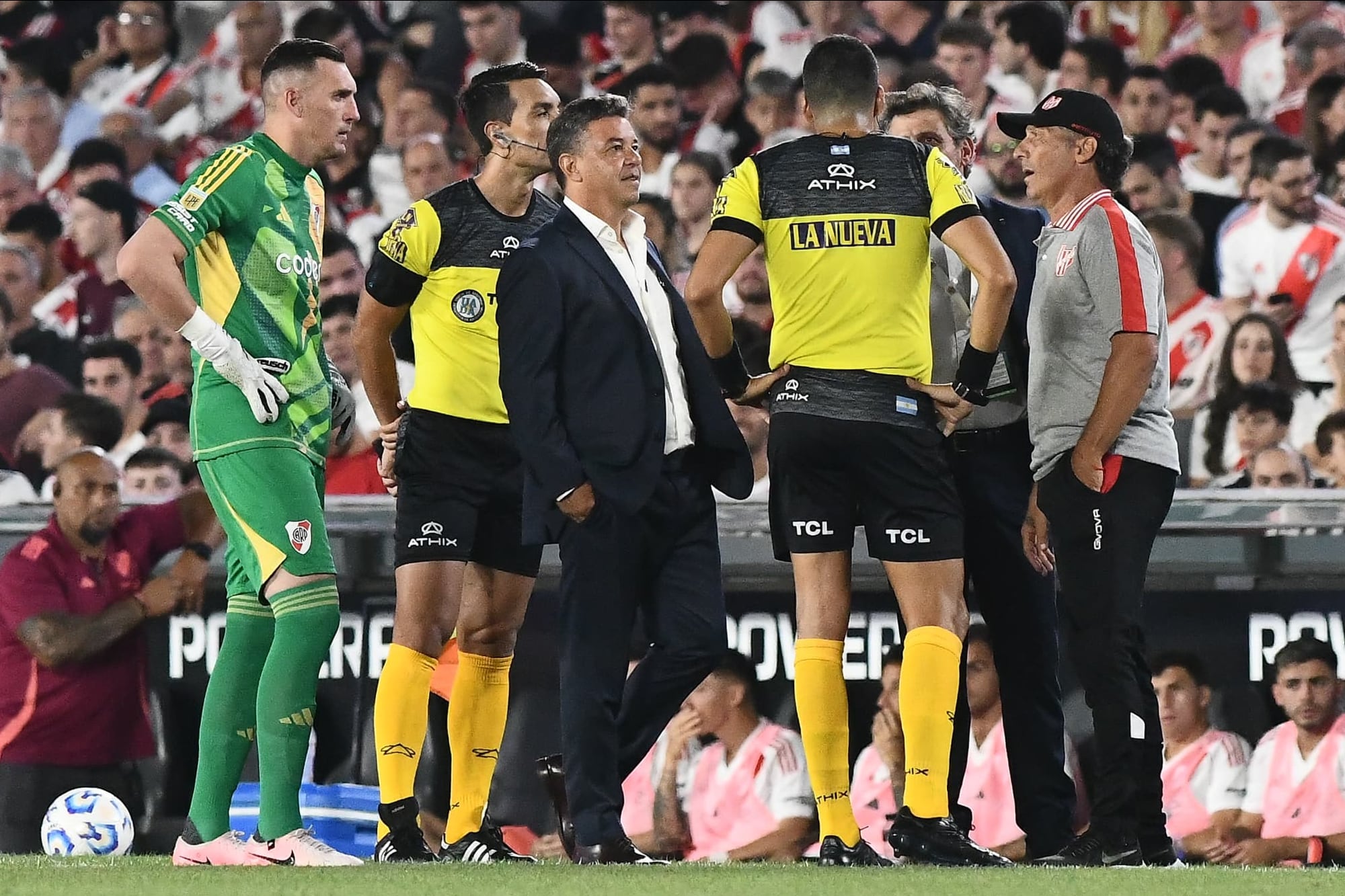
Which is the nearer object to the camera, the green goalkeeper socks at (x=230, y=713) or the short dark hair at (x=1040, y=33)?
the green goalkeeper socks at (x=230, y=713)

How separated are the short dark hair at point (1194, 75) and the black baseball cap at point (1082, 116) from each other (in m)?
5.16

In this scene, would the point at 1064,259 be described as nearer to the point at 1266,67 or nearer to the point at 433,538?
the point at 433,538

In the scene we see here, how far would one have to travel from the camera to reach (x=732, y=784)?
20.8ft

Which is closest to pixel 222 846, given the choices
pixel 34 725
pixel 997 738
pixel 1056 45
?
pixel 34 725

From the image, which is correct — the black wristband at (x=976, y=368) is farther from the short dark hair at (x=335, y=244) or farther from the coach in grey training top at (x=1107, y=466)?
the short dark hair at (x=335, y=244)

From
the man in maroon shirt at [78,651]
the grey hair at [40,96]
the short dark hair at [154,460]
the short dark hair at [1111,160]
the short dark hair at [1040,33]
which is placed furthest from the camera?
the grey hair at [40,96]

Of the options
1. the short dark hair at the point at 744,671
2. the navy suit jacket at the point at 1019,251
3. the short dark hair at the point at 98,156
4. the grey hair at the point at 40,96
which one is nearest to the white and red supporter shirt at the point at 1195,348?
the short dark hair at the point at 744,671

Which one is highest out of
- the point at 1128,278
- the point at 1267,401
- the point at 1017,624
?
the point at 1128,278

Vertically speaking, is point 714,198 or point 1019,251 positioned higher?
point 714,198

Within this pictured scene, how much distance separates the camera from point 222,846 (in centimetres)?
480

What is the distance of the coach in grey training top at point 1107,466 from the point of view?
16.3 ft

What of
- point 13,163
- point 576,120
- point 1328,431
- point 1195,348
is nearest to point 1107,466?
point 576,120

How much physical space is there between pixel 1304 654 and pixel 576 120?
2919mm

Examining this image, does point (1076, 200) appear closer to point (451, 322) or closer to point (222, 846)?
point (451, 322)
